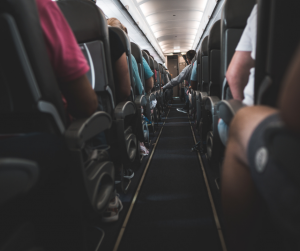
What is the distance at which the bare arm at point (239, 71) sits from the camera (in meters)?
1.01

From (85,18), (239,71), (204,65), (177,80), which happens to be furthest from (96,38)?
(177,80)

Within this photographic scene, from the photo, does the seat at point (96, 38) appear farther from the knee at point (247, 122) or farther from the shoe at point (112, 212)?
the knee at point (247, 122)

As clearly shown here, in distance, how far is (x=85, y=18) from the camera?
120 centimetres

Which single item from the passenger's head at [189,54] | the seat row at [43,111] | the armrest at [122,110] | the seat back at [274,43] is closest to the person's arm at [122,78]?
the armrest at [122,110]

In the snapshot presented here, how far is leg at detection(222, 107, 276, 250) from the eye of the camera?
20.2 inches

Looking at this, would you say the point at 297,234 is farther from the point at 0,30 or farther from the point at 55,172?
the point at 0,30

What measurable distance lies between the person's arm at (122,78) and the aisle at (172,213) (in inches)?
35.4

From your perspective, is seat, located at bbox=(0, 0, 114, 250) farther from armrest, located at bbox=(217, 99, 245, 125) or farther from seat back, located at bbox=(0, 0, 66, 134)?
armrest, located at bbox=(217, 99, 245, 125)

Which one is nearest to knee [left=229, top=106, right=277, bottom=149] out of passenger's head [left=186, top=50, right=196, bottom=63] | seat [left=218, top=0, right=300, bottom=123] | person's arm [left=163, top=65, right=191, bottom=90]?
seat [left=218, top=0, right=300, bottom=123]

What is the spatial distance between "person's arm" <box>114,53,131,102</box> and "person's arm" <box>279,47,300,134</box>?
4.28 ft

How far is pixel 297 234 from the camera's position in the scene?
36 centimetres

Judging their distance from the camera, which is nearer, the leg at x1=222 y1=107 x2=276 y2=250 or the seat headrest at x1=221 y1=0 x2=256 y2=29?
the leg at x1=222 y1=107 x2=276 y2=250

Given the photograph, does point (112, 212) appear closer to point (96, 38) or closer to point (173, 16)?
point (96, 38)

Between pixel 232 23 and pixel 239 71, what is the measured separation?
0.52 m
